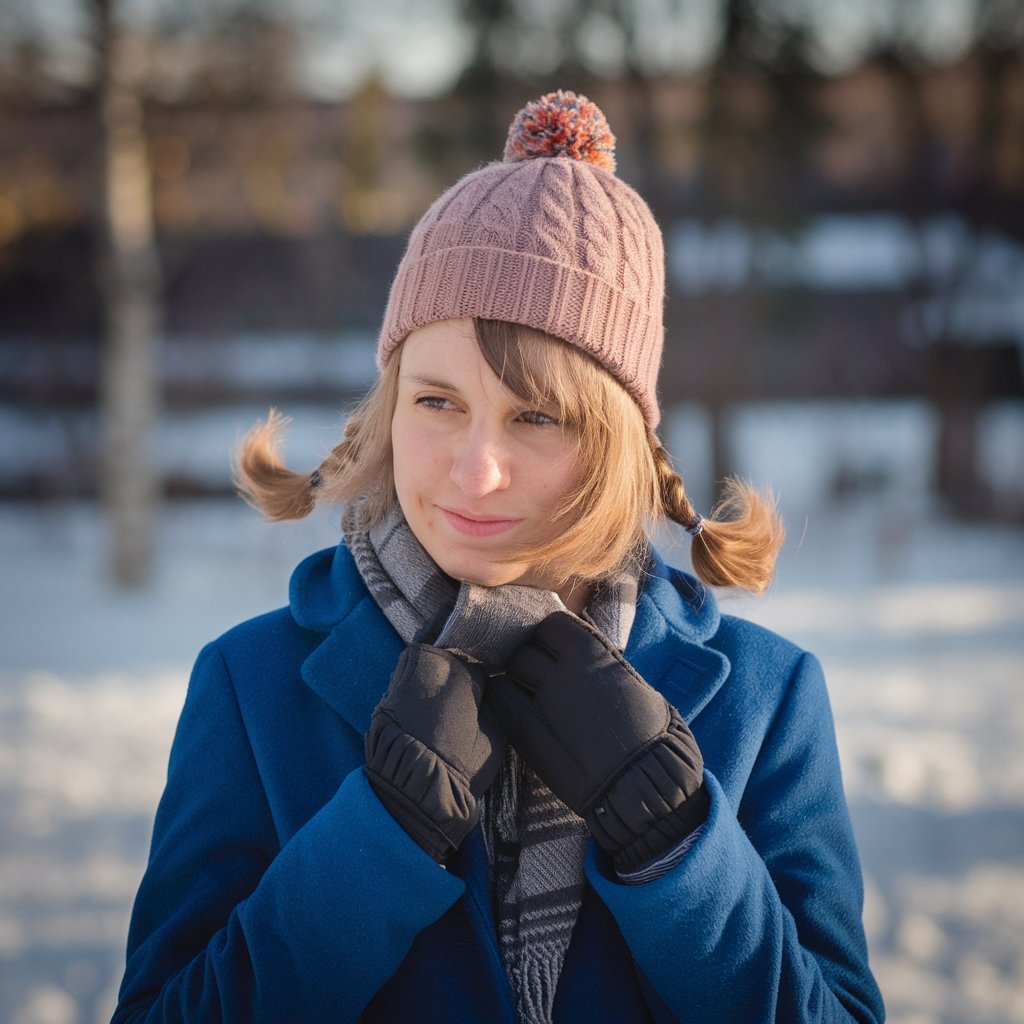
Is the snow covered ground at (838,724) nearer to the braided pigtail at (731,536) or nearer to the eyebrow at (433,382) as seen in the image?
the braided pigtail at (731,536)

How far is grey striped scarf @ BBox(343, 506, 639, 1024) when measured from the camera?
1.34 m

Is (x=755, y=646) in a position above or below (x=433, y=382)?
below

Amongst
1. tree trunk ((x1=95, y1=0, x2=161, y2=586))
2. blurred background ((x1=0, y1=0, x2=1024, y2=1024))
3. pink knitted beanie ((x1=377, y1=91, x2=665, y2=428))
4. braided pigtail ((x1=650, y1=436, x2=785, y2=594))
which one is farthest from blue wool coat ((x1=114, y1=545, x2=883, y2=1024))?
tree trunk ((x1=95, y1=0, x2=161, y2=586))

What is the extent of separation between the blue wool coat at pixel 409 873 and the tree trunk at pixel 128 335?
22.8 ft

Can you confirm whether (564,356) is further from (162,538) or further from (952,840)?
(162,538)

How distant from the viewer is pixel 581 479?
1.44 meters

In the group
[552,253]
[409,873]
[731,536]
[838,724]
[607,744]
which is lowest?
[838,724]

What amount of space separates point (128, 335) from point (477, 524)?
7315 mm

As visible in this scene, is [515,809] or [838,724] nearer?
[515,809]

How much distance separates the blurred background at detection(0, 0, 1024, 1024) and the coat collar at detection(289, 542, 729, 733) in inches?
223

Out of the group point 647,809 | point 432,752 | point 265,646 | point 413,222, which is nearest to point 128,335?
point 413,222

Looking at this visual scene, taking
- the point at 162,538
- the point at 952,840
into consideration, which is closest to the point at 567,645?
the point at 952,840

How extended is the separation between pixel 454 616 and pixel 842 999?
0.77 meters

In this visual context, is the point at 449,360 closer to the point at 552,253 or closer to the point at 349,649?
the point at 552,253
